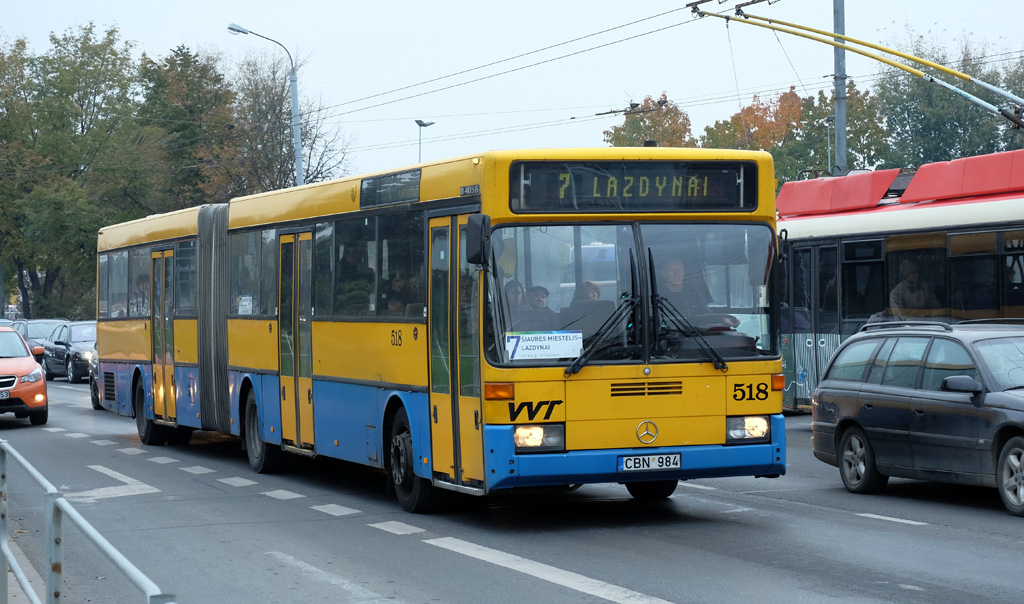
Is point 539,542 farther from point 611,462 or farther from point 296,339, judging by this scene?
point 296,339

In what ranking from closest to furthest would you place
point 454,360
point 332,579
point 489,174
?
point 332,579 → point 489,174 → point 454,360

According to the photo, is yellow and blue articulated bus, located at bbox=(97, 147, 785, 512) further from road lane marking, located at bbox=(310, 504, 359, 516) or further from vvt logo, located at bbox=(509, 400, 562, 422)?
road lane marking, located at bbox=(310, 504, 359, 516)

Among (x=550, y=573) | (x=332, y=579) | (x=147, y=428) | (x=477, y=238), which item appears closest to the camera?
(x=550, y=573)

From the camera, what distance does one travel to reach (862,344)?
540 inches

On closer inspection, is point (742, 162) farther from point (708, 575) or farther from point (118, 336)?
point (118, 336)

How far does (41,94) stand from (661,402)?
244ft

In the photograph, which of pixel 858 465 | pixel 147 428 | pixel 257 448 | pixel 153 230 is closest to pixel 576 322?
pixel 858 465

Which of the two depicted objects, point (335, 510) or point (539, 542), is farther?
point (335, 510)

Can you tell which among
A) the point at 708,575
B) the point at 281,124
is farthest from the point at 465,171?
the point at 281,124

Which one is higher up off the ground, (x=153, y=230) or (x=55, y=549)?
(x=153, y=230)

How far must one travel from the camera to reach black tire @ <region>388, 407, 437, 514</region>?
11945mm

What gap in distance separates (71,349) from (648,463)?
33.4 m

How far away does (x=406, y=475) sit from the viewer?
1215 cm

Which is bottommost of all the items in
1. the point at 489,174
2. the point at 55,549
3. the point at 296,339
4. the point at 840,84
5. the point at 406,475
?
the point at 406,475
